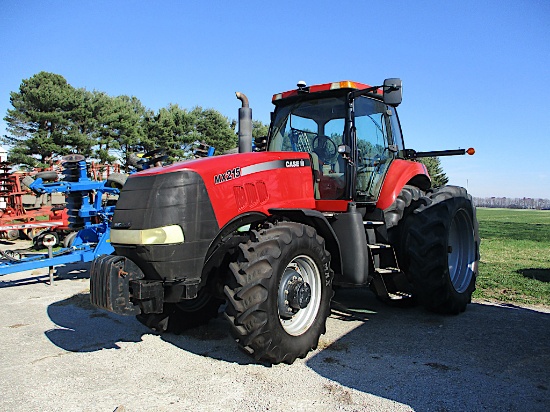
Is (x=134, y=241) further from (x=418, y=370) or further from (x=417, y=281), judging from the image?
(x=417, y=281)

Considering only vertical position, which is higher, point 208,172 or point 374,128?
point 374,128

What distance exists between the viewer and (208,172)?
408cm

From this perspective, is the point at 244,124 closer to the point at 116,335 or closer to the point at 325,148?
the point at 325,148

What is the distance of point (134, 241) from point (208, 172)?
86 cm

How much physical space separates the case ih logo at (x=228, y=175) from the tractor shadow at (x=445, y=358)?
72.1 inches

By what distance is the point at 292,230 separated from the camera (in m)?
4.16

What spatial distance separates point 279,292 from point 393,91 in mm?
2392

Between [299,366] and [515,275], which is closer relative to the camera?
[299,366]

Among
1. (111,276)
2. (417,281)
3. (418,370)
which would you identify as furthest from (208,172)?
(417,281)

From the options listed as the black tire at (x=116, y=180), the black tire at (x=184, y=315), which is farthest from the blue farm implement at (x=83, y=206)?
the black tire at (x=184, y=315)

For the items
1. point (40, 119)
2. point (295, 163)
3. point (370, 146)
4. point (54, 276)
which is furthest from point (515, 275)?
point (40, 119)

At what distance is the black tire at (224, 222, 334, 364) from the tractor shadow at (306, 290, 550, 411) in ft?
1.08

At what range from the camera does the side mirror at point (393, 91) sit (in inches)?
184

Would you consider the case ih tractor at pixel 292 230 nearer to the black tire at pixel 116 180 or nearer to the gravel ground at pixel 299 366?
the gravel ground at pixel 299 366
